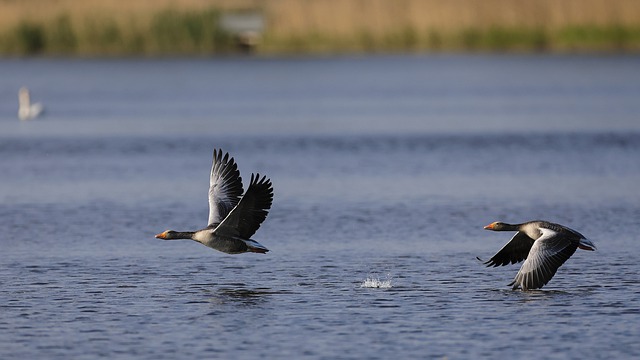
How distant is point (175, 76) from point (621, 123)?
121ft

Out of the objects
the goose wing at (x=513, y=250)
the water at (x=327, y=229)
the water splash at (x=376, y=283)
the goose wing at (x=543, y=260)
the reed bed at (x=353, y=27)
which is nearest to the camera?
the water at (x=327, y=229)

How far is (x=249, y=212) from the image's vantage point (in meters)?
15.7

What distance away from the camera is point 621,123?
38.9 metres

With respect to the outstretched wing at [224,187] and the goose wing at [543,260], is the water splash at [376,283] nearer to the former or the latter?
the goose wing at [543,260]

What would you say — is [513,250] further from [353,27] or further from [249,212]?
[353,27]

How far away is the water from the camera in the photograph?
525 inches

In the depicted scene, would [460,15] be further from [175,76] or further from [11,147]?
[11,147]

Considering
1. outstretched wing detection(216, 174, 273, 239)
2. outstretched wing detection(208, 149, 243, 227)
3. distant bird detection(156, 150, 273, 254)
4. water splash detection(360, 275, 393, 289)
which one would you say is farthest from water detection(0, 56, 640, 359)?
outstretched wing detection(208, 149, 243, 227)

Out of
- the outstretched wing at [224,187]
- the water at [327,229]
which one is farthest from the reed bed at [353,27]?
the outstretched wing at [224,187]

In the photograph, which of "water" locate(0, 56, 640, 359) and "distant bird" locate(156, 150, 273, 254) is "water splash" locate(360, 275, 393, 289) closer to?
"water" locate(0, 56, 640, 359)

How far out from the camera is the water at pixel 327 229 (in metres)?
13.3

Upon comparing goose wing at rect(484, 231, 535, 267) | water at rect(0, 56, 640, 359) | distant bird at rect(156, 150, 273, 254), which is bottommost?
water at rect(0, 56, 640, 359)

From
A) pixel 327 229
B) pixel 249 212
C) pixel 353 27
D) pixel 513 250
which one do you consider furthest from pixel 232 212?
pixel 353 27

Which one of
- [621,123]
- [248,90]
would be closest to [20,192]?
[621,123]
